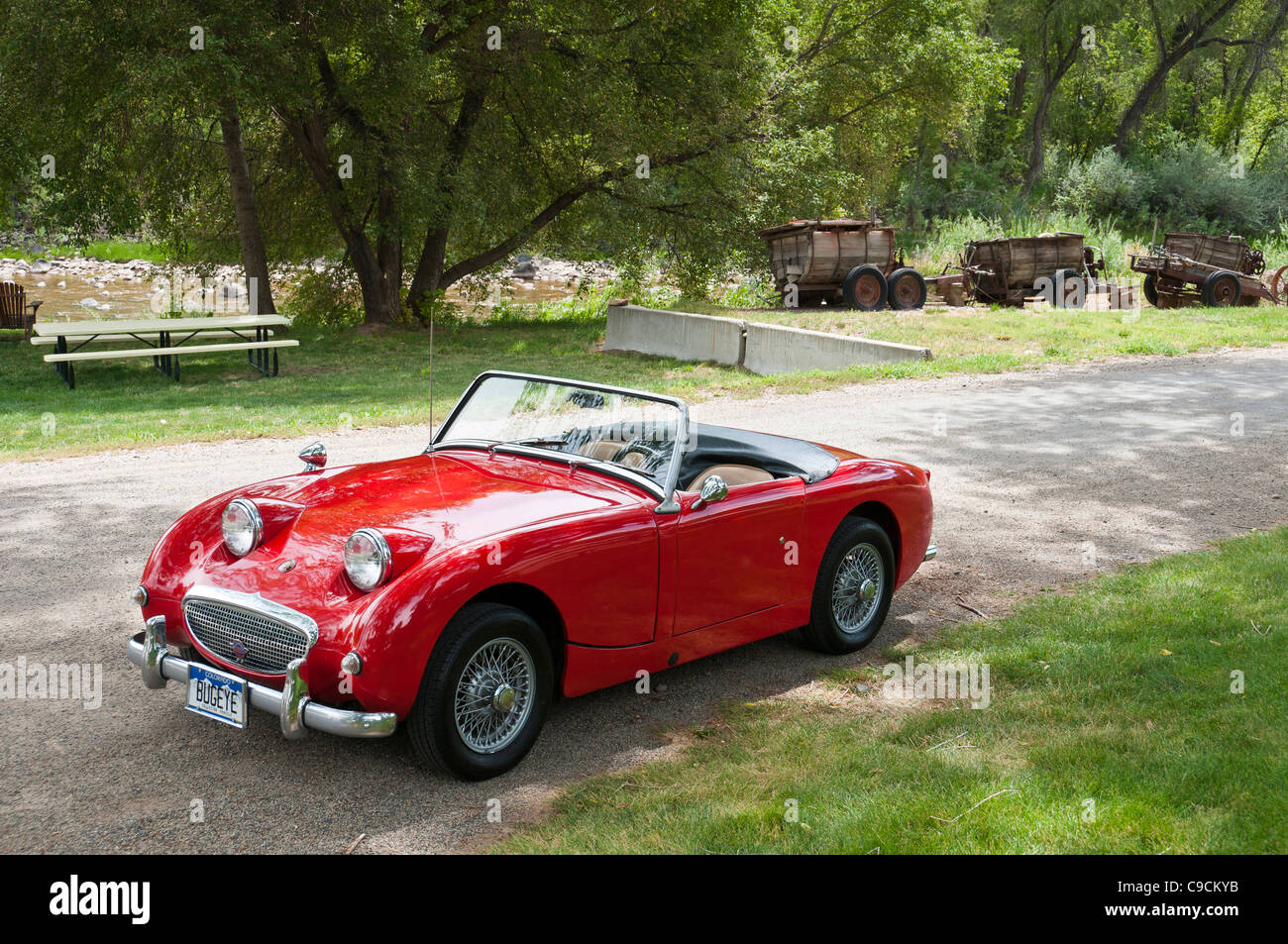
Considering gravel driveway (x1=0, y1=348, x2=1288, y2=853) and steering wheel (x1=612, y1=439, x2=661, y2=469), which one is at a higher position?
steering wheel (x1=612, y1=439, x2=661, y2=469)

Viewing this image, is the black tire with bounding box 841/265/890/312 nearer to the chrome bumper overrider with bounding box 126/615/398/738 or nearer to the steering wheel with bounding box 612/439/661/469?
the steering wheel with bounding box 612/439/661/469

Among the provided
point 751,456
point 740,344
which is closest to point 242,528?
point 751,456

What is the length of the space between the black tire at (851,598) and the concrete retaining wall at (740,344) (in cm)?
1121

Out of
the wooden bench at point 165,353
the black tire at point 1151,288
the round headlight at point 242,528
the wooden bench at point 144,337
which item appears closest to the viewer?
the round headlight at point 242,528

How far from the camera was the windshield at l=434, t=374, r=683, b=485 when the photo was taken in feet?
17.6

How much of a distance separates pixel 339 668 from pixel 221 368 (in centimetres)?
1566

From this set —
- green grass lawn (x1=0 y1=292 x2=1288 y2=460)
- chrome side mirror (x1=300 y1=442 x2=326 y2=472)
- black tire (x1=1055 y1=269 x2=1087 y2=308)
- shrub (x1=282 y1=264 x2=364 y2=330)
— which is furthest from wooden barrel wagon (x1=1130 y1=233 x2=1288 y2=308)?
chrome side mirror (x1=300 y1=442 x2=326 y2=472)

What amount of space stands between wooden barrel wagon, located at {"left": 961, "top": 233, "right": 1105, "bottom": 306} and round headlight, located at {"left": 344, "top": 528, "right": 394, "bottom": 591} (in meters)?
21.5

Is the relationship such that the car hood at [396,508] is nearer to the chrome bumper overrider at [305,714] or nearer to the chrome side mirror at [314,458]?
the chrome side mirror at [314,458]

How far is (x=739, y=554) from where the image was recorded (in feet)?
17.3

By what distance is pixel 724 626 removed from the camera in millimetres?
5309

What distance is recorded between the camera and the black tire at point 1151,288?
25141 millimetres

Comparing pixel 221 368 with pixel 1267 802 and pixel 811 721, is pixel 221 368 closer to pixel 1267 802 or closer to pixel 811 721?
pixel 811 721

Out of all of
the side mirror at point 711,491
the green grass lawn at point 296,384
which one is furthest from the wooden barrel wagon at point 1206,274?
the side mirror at point 711,491
